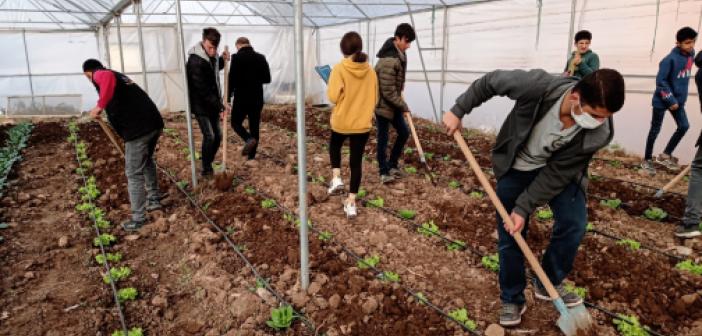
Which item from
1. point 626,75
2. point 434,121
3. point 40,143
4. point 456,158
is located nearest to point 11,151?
point 40,143

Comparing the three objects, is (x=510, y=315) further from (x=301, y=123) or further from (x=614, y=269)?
(x=301, y=123)

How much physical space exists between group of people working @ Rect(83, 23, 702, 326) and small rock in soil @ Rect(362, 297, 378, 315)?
0.79 m

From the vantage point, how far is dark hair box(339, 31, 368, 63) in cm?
392

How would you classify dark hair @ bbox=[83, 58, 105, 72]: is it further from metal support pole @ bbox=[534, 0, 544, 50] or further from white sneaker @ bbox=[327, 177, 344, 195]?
metal support pole @ bbox=[534, 0, 544, 50]

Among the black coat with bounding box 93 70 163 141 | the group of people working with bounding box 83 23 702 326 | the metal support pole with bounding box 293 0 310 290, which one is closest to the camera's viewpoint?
the group of people working with bounding box 83 23 702 326

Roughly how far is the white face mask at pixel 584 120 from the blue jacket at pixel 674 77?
4570 mm

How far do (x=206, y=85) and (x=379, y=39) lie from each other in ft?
27.6

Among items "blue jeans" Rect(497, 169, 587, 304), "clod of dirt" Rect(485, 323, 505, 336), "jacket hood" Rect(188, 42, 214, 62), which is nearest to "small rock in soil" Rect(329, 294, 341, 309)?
"clod of dirt" Rect(485, 323, 505, 336)

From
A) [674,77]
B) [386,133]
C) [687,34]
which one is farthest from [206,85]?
[674,77]

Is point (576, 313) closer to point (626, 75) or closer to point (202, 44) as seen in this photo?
point (202, 44)

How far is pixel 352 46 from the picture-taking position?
155 inches

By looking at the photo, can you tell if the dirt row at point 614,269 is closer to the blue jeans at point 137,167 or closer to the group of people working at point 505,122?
the group of people working at point 505,122

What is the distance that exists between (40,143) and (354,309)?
8467 millimetres

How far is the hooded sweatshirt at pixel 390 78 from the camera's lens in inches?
192
